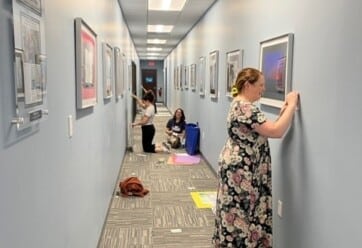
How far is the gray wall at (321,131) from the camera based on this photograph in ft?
5.59

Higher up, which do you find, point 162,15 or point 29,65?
point 162,15

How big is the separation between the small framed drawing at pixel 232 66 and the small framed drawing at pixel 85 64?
1.79 meters

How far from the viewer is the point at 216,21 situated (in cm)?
575

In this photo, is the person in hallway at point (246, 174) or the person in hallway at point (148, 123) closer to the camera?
the person in hallway at point (246, 174)

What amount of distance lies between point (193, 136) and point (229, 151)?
4.67m

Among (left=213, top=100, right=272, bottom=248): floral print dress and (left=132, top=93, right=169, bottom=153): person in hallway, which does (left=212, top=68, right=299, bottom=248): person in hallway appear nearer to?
(left=213, top=100, right=272, bottom=248): floral print dress

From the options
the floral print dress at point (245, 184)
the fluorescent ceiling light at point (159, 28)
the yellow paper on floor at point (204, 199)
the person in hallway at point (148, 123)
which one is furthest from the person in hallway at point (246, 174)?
the fluorescent ceiling light at point (159, 28)

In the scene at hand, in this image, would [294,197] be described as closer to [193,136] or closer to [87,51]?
[87,51]

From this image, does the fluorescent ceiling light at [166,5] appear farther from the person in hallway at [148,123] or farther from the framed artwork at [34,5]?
the framed artwork at [34,5]

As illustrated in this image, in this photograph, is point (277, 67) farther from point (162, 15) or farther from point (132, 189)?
point (162, 15)

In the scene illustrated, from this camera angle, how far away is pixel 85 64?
247 centimetres

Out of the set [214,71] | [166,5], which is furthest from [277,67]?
[166,5]

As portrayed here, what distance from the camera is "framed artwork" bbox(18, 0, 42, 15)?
1.27 meters

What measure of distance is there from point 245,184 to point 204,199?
2128mm
